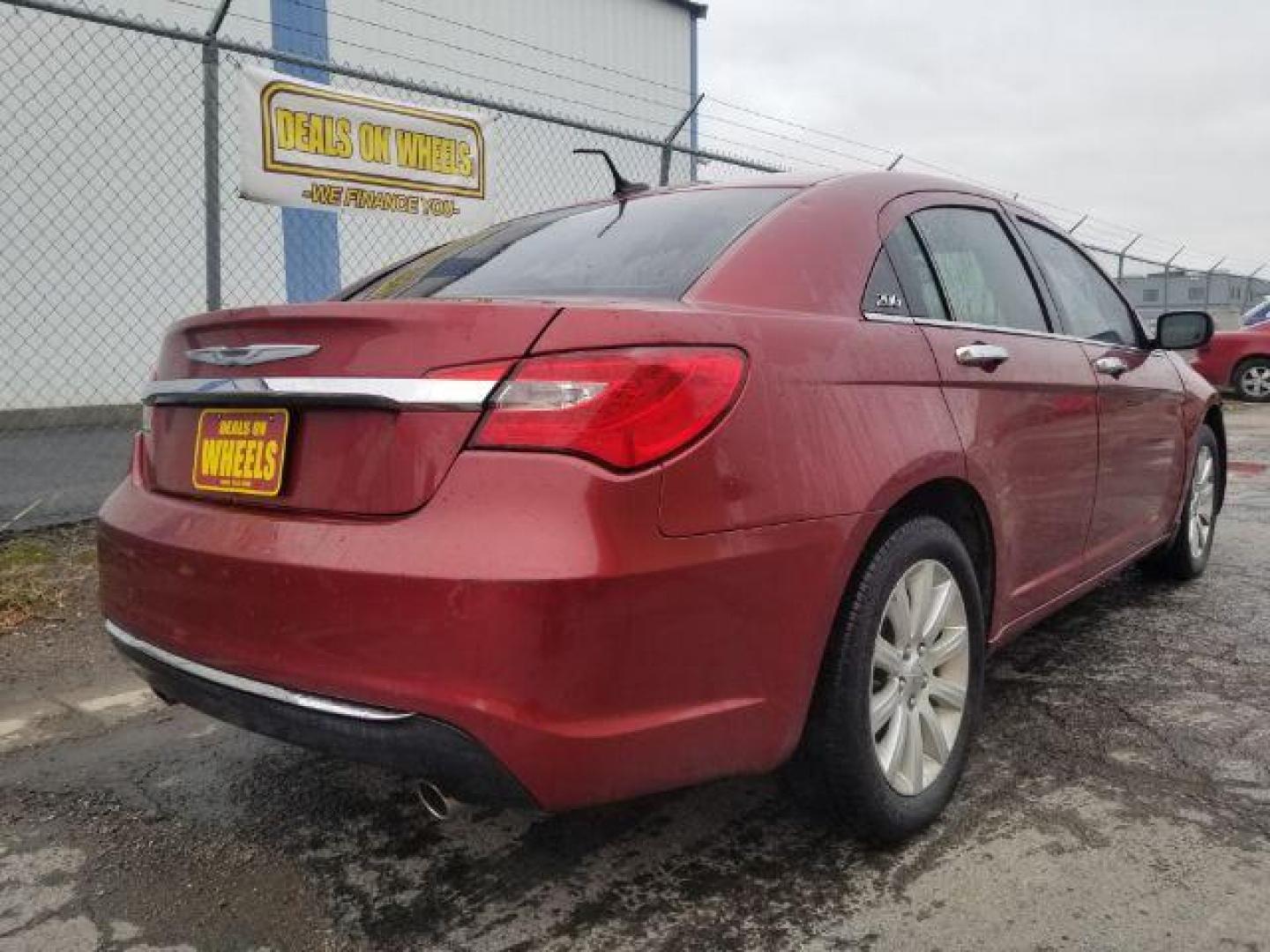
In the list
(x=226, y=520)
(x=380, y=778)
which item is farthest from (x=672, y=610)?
(x=380, y=778)

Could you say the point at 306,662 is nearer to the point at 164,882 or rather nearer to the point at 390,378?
the point at 390,378

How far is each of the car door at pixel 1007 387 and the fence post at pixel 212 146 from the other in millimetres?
3284

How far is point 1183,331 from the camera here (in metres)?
4.00

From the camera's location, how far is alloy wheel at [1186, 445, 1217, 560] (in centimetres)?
448

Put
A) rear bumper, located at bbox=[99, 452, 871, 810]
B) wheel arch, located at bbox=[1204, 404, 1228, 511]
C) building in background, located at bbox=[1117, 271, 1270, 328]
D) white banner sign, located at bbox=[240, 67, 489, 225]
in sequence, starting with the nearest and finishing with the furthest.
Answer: rear bumper, located at bbox=[99, 452, 871, 810] < wheel arch, located at bbox=[1204, 404, 1228, 511] < white banner sign, located at bbox=[240, 67, 489, 225] < building in background, located at bbox=[1117, 271, 1270, 328]

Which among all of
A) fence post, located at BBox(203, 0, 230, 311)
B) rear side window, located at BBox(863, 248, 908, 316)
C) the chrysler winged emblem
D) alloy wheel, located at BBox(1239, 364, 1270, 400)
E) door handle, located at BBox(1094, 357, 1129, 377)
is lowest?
alloy wheel, located at BBox(1239, 364, 1270, 400)

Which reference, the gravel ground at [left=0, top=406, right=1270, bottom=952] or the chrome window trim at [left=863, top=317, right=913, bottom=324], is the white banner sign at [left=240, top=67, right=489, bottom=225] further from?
the chrome window trim at [left=863, top=317, right=913, bottom=324]

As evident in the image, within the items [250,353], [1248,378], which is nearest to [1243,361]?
[1248,378]

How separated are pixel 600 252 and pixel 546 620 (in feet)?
3.72

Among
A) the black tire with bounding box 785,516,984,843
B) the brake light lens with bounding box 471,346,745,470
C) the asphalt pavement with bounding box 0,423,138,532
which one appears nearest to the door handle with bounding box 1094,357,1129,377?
the black tire with bounding box 785,516,984,843

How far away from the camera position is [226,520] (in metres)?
2.05

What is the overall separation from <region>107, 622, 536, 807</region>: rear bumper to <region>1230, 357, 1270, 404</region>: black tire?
15048 millimetres

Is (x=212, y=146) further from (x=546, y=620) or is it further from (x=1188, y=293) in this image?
(x=1188, y=293)

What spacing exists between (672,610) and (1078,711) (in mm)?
1871
